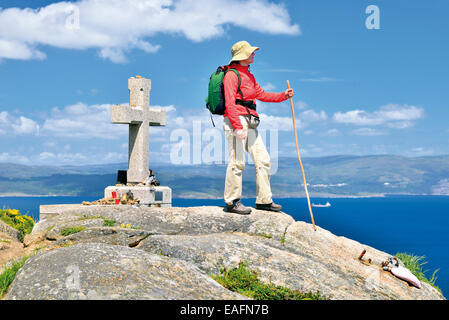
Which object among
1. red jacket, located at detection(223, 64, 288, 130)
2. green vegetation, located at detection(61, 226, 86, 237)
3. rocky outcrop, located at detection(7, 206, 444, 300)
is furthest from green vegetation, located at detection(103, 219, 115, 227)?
red jacket, located at detection(223, 64, 288, 130)

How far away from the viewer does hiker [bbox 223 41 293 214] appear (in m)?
10.2

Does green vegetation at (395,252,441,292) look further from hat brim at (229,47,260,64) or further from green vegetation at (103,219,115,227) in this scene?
green vegetation at (103,219,115,227)

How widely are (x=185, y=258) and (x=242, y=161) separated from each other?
11.2ft

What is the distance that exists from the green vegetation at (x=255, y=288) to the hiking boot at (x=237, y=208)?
3149 millimetres

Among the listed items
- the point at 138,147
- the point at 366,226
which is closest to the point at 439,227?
the point at 366,226

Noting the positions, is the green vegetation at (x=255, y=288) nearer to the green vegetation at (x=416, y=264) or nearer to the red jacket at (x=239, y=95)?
the red jacket at (x=239, y=95)

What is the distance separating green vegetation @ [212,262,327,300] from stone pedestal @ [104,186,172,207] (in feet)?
31.5

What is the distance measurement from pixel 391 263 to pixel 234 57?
5.69 meters

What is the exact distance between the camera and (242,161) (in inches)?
415

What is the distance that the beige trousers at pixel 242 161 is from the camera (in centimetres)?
1052

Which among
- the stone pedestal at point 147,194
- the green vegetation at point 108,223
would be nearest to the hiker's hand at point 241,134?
the green vegetation at point 108,223

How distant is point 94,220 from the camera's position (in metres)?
9.98
